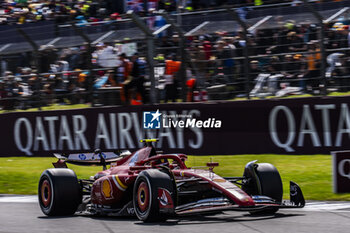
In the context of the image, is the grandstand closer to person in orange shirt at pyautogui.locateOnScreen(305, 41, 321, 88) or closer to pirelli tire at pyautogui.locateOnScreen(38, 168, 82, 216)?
person in orange shirt at pyautogui.locateOnScreen(305, 41, 321, 88)

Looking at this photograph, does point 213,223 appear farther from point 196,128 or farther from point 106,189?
point 196,128

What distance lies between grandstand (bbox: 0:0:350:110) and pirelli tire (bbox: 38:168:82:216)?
218 inches

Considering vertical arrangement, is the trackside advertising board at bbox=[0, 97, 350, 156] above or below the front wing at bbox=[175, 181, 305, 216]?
below

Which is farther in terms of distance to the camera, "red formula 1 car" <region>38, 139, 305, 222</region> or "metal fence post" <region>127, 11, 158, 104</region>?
"metal fence post" <region>127, 11, 158, 104</region>

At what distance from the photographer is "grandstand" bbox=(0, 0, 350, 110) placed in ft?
42.4

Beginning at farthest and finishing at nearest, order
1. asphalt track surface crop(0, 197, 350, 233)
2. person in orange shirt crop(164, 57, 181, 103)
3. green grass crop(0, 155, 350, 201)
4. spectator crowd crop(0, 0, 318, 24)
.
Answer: spectator crowd crop(0, 0, 318, 24)
person in orange shirt crop(164, 57, 181, 103)
green grass crop(0, 155, 350, 201)
asphalt track surface crop(0, 197, 350, 233)

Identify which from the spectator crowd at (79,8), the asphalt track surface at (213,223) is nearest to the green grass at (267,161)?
the asphalt track surface at (213,223)

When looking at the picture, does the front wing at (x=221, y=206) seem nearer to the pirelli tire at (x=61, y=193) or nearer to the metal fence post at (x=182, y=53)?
the pirelli tire at (x=61, y=193)

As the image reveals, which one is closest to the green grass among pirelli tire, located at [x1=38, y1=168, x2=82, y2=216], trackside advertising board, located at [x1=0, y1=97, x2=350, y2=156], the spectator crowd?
trackside advertising board, located at [x1=0, y1=97, x2=350, y2=156]

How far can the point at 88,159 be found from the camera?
953 cm

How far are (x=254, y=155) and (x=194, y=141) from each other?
1.43m

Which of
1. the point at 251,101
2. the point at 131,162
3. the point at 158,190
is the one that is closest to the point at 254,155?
the point at 251,101

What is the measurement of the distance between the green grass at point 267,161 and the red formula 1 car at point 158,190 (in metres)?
1.72

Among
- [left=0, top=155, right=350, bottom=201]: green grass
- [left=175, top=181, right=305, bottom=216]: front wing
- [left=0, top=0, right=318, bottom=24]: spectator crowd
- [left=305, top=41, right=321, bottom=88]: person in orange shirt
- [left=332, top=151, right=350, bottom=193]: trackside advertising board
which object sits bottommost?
[left=0, top=155, right=350, bottom=201]: green grass
